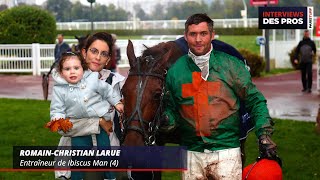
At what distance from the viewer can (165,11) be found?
33.1 meters

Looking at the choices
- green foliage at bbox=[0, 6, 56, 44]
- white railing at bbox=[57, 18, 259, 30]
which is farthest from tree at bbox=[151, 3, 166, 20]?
green foliage at bbox=[0, 6, 56, 44]

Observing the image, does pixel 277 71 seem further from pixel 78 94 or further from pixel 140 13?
pixel 78 94

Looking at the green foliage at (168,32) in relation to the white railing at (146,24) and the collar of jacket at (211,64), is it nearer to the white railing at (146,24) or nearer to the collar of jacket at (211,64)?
the white railing at (146,24)

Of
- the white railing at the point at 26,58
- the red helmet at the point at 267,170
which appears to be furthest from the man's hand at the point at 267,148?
the white railing at the point at 26,58

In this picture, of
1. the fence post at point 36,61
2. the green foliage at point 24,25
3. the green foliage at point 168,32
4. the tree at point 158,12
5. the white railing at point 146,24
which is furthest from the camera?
the tree at point 158,12

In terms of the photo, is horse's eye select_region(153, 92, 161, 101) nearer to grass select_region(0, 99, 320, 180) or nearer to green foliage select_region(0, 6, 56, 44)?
grass select_region(0, 99, 320, 180)

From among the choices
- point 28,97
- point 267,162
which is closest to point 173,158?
point 267,162

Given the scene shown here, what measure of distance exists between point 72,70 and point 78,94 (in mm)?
176

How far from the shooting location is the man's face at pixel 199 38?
4.43m

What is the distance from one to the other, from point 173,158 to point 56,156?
0.81 m

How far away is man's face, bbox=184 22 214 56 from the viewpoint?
443 centimetres

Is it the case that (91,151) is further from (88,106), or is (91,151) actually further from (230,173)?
(230,173)

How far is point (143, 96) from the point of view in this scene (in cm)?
475

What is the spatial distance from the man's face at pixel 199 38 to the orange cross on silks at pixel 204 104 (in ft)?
0.51
